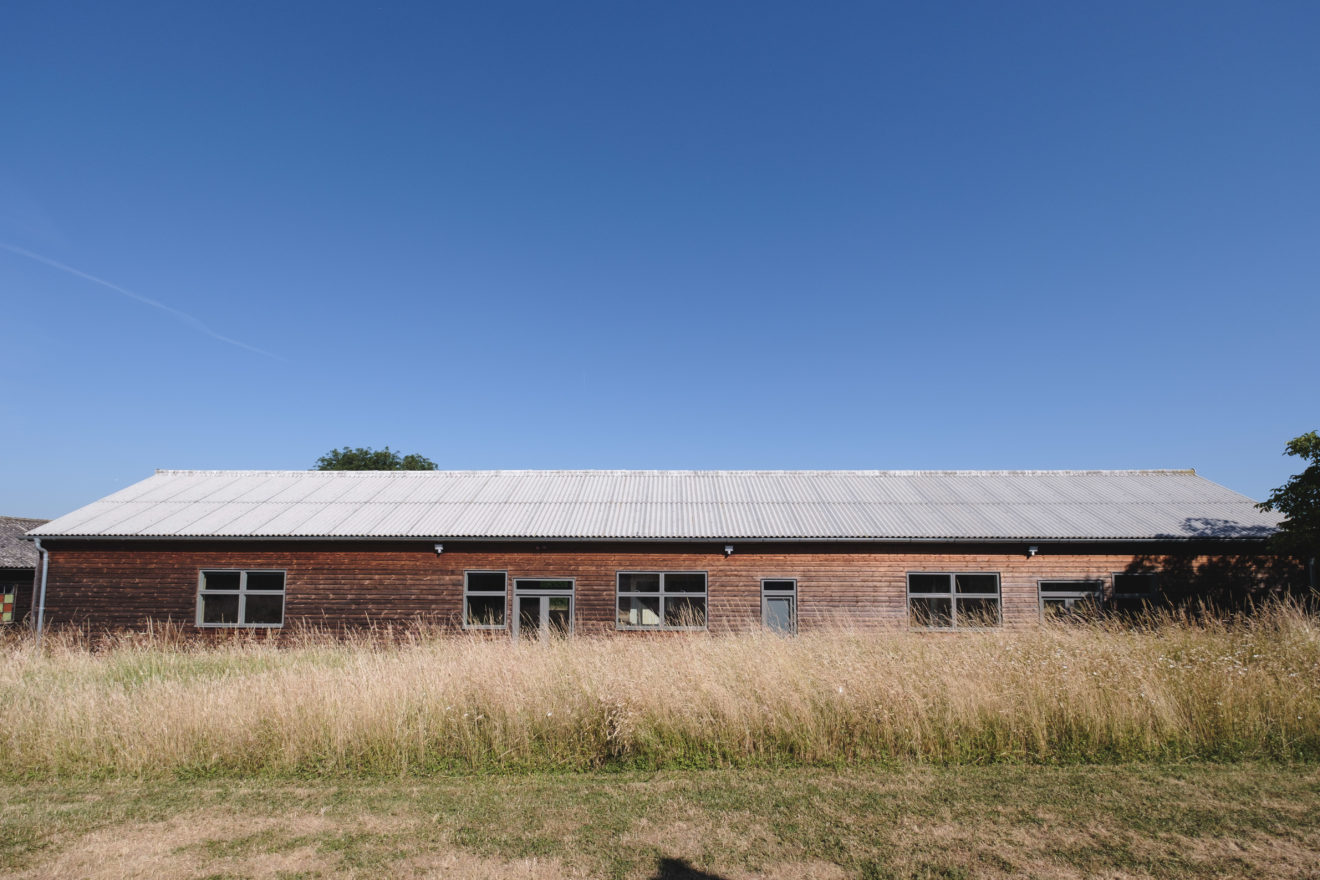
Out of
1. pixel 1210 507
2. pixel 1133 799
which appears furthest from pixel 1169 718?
pixel 1210 507

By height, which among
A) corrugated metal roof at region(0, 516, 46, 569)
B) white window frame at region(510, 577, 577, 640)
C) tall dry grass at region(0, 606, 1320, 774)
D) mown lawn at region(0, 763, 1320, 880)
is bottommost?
mown lawn at region(0, 763, 1320, 880)

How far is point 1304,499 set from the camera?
1470cm

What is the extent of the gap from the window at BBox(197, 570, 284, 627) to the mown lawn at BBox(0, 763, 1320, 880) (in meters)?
11.7

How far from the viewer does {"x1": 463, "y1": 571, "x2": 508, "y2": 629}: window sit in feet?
59.7

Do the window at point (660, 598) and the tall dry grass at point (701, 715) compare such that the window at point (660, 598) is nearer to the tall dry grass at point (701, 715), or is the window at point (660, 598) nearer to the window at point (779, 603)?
the window at point (779, 603)

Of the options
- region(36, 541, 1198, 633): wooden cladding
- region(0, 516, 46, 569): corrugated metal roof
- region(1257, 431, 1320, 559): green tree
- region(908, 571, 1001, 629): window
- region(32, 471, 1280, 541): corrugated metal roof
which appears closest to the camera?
region(1257, 431, 1320, 559): green tree

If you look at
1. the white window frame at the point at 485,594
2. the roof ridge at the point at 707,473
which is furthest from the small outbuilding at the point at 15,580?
the white window frame at the point at 485,594

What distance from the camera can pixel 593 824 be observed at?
19.1ft

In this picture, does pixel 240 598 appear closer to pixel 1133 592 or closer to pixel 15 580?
pixel 15 580

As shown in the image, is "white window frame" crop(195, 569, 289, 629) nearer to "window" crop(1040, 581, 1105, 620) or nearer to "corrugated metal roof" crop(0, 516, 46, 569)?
"corrugated metal roof" crop(0, 516, 46, 569)

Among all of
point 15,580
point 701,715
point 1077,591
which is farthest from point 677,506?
point 15,580

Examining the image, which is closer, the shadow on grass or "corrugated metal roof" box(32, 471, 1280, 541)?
the shadow on grass

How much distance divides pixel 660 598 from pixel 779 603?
287cm

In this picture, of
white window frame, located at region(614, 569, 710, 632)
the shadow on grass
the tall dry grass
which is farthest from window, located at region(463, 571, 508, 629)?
the shadow on grass
